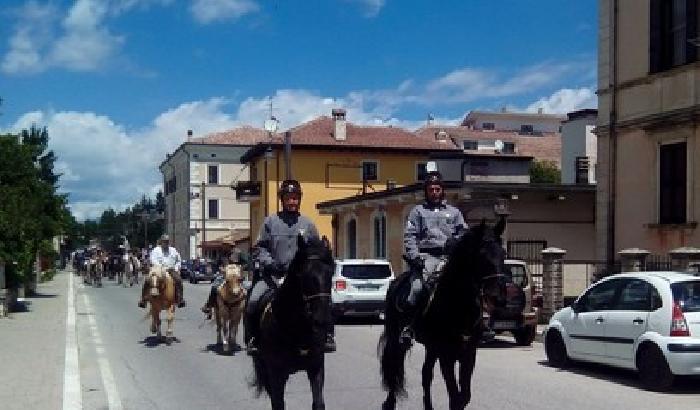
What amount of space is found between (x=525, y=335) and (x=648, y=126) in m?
8.69

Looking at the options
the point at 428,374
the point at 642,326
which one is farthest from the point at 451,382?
the point at 642,326

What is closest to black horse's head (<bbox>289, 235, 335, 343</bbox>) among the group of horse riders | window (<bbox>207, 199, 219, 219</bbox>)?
the group of horse riders

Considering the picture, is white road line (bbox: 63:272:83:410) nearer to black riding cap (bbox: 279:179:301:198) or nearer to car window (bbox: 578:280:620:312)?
black riding cap (bbox: 279:179:301:198)

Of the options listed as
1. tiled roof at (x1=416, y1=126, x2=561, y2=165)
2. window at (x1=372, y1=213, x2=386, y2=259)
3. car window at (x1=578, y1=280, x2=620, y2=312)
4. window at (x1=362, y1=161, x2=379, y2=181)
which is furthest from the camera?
tiled roof at (x1=416, y1=126, x2=561, y2=165)

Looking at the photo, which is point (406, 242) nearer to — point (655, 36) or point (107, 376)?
point (107, 376)

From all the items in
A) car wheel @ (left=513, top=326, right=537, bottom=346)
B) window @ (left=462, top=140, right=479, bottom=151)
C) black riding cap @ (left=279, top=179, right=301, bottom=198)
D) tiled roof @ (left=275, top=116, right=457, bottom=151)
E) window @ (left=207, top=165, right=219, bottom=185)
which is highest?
window @ (left=462, top=140, right=479, bottom=151)

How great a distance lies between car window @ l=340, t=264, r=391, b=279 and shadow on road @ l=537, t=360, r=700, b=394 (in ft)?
31.1

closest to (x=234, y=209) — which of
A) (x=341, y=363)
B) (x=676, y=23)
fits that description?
(x=676, y=23)

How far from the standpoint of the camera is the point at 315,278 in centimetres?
677

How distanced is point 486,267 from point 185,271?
58409 mm

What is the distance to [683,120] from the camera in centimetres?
2212

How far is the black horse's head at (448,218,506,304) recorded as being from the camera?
288 inches

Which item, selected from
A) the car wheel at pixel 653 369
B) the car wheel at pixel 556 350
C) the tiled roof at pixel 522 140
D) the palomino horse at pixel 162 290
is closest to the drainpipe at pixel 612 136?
the car wheel at pixel 556 350

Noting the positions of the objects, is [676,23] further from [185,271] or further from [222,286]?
[185,271]
